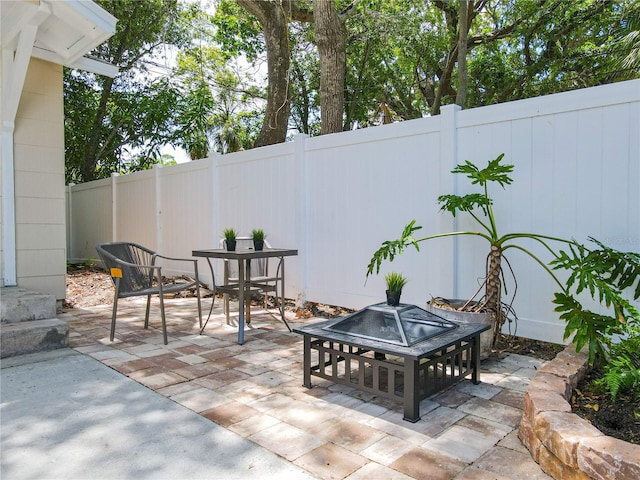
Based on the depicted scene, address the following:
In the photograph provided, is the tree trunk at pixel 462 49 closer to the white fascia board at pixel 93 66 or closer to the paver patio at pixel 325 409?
the white fascia board at pixel 93 66

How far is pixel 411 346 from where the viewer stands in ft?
7.38

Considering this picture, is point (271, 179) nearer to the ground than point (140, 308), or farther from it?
farther from it

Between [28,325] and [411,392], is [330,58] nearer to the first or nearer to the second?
[28,325]

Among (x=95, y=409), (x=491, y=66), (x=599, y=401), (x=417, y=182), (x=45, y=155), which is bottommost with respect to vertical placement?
(x=95, y=409)

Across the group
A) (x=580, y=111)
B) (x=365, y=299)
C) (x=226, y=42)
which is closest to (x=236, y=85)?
(x=226, y=42)

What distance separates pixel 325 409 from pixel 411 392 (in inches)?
18.6

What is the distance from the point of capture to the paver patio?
5.90 feet

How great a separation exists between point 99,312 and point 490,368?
402 centimetres

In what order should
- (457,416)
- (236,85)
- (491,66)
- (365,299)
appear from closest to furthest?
1. (457,416)
2. (365,299)
3. (491,66)
4. (236,85)

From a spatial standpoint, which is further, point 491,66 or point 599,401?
point 491,66

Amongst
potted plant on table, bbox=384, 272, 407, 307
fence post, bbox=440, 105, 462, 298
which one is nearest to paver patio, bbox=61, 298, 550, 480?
potted plant on table, bbox=384, 272, 407, 307

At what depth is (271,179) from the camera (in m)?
5.09

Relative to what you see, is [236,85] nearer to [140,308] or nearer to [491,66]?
[491,66]

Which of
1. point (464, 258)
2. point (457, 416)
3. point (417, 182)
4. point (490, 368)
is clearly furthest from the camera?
point (417, 182)
